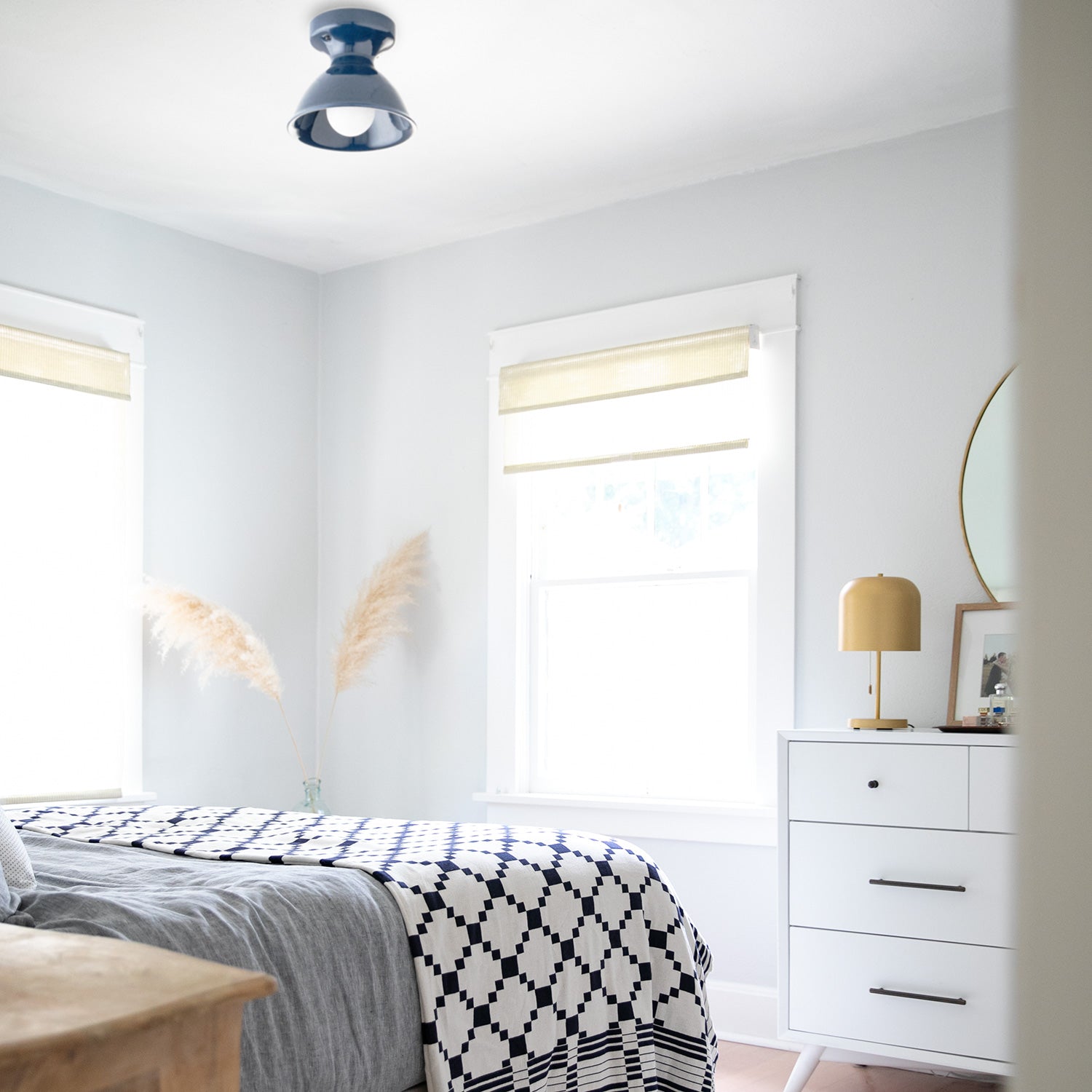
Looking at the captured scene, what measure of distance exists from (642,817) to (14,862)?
2271 mm

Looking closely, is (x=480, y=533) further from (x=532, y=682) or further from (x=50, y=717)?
(x=50, y=717)

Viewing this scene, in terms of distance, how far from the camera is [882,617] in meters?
3.04

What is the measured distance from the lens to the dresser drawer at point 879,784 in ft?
9.06

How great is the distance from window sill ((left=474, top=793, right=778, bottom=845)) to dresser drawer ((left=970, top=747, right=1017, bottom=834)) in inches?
28.1

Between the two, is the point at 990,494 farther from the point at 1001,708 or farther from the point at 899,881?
the point at 899,881

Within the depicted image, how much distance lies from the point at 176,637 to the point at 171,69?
5.98 feet

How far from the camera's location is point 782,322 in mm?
3613

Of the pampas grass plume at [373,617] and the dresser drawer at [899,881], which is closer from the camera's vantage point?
the dresser drawer at [899,881]

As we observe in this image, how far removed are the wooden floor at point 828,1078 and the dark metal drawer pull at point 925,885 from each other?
2.05 feet

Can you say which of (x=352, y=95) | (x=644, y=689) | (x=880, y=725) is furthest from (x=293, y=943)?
(x=644, y=689)

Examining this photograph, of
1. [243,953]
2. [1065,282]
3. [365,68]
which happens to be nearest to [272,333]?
[365,68]

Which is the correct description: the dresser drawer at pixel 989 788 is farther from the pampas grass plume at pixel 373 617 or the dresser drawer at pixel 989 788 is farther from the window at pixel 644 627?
the pampas grass plume at pixel 373 617

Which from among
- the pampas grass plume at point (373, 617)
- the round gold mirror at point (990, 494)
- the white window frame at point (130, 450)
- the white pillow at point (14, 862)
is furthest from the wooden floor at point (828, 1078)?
the white window frame at point (130, 450)

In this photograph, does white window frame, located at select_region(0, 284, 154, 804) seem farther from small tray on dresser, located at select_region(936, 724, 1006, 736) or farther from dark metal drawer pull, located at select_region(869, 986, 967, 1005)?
small tray on dresser, located at select_region(936, 724, 1006, 736)
